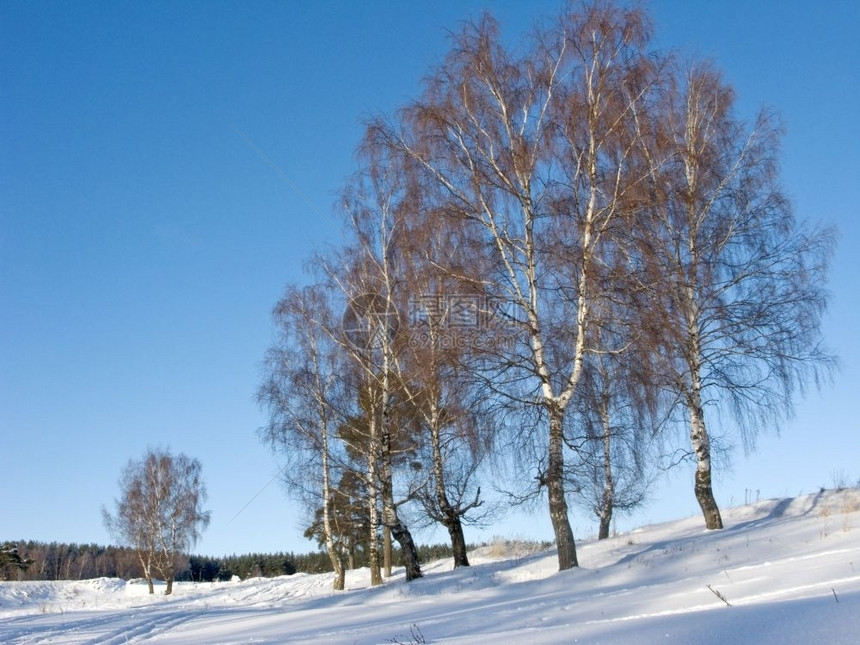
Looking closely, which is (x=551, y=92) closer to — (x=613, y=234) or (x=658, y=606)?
(x=613, y=234)

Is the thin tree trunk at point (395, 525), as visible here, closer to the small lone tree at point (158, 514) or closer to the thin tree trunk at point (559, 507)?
the thin tree trunk at point (559, 507)

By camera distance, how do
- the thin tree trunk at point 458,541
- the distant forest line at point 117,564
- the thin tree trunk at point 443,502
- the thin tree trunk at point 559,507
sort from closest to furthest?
the thin tree trunk at point 559,507 → the thin tree trunk at point 443,502 → the thin tree trunk at point 458,541 → the distant forest line at point 117,564

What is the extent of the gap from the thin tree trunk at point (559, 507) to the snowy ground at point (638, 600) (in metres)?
0.47

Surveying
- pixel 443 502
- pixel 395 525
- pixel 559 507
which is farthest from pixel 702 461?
pixel 395 525

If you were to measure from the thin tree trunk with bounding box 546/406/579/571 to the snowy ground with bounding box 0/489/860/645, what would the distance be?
470 millimetres

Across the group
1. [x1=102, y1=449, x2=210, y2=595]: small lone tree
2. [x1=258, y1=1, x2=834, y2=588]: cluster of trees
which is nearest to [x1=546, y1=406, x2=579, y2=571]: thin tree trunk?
[x1=258, y1=1, x2=834, y2=588]: cluster of trees

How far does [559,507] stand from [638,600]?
5043 mm

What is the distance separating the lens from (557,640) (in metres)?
4.93

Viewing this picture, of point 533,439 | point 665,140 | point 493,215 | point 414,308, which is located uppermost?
point 665,140

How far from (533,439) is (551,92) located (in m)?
6.13

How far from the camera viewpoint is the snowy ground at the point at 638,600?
4.67 meters

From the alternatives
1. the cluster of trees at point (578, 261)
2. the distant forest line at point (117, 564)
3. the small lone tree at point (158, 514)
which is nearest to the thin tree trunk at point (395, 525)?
the cluster of trees at point (578, 261)

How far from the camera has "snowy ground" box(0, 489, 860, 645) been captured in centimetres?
467

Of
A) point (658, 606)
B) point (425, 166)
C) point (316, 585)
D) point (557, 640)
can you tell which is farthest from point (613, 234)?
point (316, 585)
